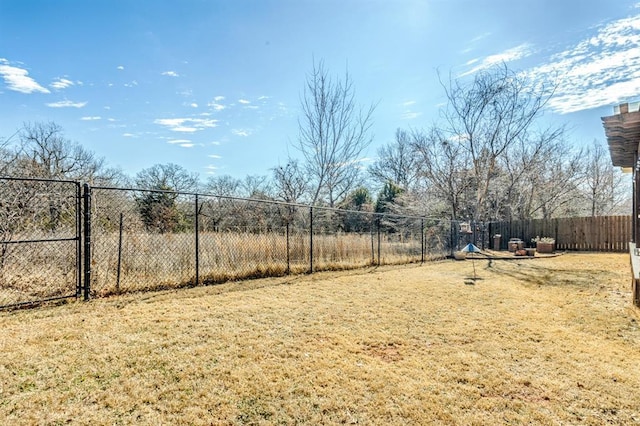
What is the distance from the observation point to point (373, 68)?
10.9 m

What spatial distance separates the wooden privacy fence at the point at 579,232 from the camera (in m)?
12.7

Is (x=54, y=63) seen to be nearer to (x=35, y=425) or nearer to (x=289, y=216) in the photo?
(x=289, y=216)

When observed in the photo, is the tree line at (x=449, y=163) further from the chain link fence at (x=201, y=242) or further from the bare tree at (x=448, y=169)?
the chain link fence at (x=201, y=242)

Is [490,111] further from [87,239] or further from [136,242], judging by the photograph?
[87,239]

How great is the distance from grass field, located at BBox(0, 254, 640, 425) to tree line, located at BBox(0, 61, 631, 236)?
971 centimetres

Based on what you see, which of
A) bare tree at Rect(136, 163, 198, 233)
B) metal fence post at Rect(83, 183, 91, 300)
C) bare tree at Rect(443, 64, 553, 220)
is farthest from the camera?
bare tree at Rect(443, 64, 553, 220)

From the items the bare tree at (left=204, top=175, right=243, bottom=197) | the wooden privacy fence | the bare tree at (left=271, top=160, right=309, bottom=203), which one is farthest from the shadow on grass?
the bare tree at (left=204, top=175, right=243, bottom=197)

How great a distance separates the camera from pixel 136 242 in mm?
5562

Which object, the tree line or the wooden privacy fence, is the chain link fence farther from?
the wooden privacy fence

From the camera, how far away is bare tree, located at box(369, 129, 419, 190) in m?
24.7

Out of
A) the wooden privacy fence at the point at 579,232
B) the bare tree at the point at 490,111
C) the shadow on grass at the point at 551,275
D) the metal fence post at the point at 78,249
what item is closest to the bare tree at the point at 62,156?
the metal fence post at the point at 78,249

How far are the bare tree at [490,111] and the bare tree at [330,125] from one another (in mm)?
4941

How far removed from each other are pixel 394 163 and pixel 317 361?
2396cm

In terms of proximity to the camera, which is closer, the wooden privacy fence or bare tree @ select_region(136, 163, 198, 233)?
bare tree @ select_region(136, 163, 198, 233)
